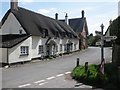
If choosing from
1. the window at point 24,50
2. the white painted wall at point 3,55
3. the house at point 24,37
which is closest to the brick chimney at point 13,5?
the house at point 24,37

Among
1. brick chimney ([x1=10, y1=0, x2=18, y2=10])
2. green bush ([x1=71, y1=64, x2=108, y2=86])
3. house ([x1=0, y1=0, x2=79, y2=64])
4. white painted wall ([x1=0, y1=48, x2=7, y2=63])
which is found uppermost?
brick chimney ([x1=10, y1=0, x2=18, y2=10])

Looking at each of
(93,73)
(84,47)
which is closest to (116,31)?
(93,73)

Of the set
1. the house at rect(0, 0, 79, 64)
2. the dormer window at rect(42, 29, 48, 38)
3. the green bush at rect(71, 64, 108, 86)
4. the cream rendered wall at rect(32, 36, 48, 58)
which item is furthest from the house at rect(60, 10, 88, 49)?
the green bush at rect(71, 64, 108, 86)

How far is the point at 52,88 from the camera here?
13312 mm

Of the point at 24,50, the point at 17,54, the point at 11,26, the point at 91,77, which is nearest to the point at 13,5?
the point at 11,26

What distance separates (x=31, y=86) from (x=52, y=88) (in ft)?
4.88

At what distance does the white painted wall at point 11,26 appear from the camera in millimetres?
31531

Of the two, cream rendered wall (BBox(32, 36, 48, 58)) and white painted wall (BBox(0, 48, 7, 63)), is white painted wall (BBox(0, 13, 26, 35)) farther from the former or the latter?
white painted wall (BBox(0, 48, 7, 63))

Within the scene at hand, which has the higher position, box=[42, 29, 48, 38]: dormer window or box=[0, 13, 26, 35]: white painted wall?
box=[0, 13, 26, 35]: white painted wall

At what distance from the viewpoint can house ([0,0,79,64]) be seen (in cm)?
2698

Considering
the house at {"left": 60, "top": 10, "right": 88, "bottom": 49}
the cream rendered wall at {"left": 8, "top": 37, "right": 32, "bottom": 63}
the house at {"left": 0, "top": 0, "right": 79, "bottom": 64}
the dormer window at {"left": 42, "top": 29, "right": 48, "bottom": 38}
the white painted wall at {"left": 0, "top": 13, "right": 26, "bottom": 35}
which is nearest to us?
the cream rendered wall at {"left": 8, "top": 37, "right": 32, "bottom": 63}

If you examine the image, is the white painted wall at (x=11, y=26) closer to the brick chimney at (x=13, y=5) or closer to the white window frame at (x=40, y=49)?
the brick chimney at (x=13, y=5)

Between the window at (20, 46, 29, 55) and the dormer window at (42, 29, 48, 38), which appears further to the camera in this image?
the dormer window at (42, 29, 48, 38)

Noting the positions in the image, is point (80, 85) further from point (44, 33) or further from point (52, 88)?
point (44, 33)
